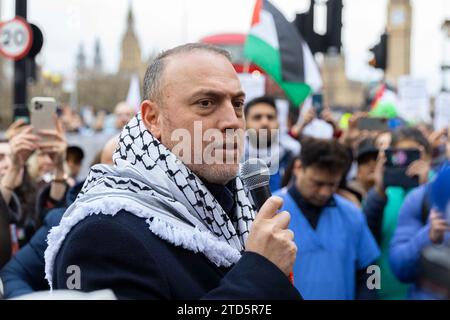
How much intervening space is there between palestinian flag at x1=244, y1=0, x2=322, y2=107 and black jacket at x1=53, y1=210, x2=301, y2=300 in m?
4.64

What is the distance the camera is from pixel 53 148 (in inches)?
159

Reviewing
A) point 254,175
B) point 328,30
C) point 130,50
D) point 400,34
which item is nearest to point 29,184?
point 254,175

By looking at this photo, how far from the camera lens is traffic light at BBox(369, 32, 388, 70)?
453 inches

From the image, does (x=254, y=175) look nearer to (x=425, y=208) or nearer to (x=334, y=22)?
(x=425, y=208)

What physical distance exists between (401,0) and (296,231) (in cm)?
7501

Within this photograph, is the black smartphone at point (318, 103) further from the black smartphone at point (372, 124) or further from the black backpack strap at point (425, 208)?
the black backpack strap at point (425, 208)

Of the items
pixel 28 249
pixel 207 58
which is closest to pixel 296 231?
pixel 28 249

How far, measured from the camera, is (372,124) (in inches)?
336

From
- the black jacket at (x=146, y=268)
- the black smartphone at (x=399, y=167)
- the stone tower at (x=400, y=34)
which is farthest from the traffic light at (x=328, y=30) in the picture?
the stone tower at (x=400, y=34)

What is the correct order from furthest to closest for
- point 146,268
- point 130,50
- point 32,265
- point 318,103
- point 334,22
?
point 130,50, point 334,22, point 318,103, point 32,265, point 146,268

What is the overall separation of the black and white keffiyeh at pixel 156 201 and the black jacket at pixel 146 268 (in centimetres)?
3

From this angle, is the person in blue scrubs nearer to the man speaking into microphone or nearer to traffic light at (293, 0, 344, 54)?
the man speaking into microphone

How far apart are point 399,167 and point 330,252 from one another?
1.59 meters

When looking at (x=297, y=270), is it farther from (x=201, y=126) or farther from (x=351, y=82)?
(x=351, y=82)
